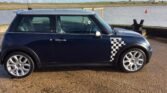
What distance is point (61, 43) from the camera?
864cm

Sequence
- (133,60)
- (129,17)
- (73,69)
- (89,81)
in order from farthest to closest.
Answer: (129,17) → (73,69) → (133,60) → (89,81)

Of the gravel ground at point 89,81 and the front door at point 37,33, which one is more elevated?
the front door at point 37,33

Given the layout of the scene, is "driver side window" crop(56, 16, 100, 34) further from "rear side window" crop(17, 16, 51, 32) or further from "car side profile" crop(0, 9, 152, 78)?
"rear side window" crop(17, 16, 51, 32)

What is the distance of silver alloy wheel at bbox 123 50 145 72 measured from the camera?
350 inches

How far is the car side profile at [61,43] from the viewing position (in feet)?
28.2

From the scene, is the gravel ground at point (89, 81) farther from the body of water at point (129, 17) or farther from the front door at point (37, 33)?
the body of water at point (129, 17)

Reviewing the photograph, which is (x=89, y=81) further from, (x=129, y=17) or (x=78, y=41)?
(x=129, y=17)

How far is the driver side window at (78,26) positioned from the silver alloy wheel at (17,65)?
1060 millimetres

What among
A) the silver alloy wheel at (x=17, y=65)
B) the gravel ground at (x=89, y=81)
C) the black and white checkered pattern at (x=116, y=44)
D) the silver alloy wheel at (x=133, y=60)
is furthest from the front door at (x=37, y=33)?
the silver alloy wheel at (x=133, y=60)

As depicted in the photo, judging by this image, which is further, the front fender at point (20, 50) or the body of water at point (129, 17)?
the body of water at point (129, 17)

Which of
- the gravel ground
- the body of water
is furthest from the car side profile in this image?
the body of water

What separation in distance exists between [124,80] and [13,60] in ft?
8.48

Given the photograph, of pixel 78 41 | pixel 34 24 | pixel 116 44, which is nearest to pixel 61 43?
pixel 78 41

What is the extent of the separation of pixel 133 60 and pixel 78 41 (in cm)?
141
